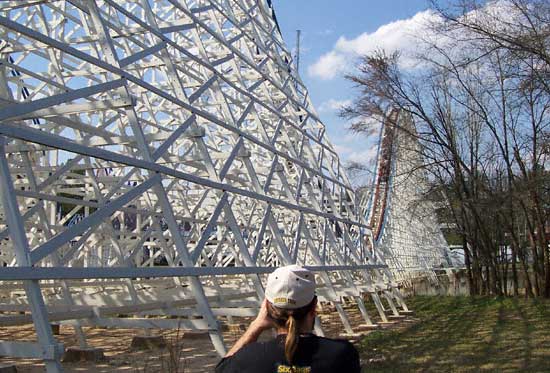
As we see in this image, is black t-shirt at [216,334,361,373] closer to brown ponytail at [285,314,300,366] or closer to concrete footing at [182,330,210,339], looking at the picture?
brown ponytail at [285,314,300,366]

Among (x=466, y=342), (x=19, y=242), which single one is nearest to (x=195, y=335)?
(x=466, y=342)

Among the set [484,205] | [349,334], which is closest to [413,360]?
[349,334]

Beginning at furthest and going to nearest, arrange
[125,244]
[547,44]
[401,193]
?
[401,193] → [125,244] → [547,44]

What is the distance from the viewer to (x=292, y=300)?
8.14 feet

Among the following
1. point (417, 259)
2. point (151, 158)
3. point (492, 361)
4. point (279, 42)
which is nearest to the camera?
point (151, 158)

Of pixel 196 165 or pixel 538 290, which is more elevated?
pixel 196 165

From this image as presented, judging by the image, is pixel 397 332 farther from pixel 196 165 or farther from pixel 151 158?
pixel 151 158

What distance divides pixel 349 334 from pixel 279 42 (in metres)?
8.14

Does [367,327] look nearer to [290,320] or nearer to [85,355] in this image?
[85,355]

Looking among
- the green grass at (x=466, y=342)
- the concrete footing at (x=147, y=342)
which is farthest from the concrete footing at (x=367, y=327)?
the concrete footing at (x=147, y=342)

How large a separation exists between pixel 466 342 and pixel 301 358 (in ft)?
33.2

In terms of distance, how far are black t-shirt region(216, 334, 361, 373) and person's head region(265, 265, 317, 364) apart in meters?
0.06

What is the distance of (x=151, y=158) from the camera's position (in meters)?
7.39

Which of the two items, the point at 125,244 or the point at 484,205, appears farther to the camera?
the point at 484,205
